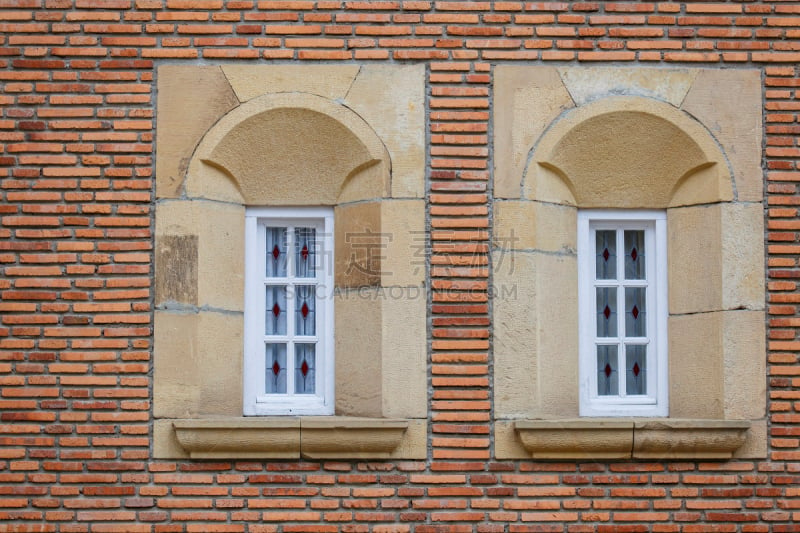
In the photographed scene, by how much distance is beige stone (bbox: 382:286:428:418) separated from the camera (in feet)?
22.1

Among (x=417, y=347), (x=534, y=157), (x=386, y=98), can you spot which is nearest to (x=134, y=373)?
(x=417, y=347)

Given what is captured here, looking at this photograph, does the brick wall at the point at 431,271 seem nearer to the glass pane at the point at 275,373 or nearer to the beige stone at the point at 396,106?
the beige stone at the point at 396,106

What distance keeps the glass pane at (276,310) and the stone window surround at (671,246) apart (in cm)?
146

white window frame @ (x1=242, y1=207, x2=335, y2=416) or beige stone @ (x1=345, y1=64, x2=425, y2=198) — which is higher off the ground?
beige stone @ (x1=345, y1=64, x2=425, y2=198)

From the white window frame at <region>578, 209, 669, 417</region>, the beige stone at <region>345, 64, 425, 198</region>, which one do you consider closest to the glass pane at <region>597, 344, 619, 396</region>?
the white window frame at <region>578, 209, 669, 417</region>

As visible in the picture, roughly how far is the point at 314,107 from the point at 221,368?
71.1 inches

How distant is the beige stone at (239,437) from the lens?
6.59 meters

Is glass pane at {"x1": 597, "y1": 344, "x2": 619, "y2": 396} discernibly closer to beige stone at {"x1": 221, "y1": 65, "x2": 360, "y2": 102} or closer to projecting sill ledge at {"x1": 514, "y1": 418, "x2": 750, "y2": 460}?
projecting sill ledge at {"x1": 514, "y1": 418, "x2": 750, "y2": 460}

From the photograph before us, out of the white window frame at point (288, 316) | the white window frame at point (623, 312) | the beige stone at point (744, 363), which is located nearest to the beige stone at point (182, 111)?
the white window frame at point (288, 316)

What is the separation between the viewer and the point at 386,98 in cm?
687

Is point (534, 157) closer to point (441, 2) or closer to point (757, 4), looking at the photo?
point (441, 2)

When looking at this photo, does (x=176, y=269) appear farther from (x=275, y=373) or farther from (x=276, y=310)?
(x=275, y=373)

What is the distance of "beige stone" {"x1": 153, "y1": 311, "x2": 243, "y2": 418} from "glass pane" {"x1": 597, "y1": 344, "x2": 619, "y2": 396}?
2.43 m

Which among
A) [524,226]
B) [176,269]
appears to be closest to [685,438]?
[524,226]
